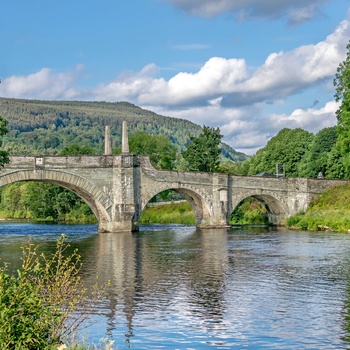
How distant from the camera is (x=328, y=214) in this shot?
57375 millimetres

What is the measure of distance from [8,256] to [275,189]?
34.0m

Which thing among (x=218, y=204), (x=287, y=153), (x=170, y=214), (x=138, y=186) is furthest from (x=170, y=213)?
(x=287, y=153)

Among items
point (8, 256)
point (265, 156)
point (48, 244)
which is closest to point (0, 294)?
point (8, 256)

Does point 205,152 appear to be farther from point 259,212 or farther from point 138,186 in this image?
point 138,186

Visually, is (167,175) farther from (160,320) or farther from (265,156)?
(265,156)

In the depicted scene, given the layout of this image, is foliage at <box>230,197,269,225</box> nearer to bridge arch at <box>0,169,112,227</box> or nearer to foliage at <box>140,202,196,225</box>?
foliage at <box>140,202,196,225</box>

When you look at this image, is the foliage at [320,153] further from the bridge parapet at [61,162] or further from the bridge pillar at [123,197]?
the bridge parapet at [61,162]

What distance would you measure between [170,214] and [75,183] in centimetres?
2547

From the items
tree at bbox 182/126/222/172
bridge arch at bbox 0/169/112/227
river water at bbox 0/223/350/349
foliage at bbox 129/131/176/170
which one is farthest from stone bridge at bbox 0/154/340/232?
foliage at bbox 129/131/176/170

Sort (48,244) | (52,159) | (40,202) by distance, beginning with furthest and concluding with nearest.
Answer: (40,202)
(52,159)
(48,244)

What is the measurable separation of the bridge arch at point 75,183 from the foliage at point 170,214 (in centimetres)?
1848

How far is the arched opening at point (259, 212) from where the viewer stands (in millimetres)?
64375

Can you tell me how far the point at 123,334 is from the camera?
15445mm

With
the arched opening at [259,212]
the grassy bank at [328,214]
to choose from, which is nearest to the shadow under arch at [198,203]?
the arched opening at [259,212]
